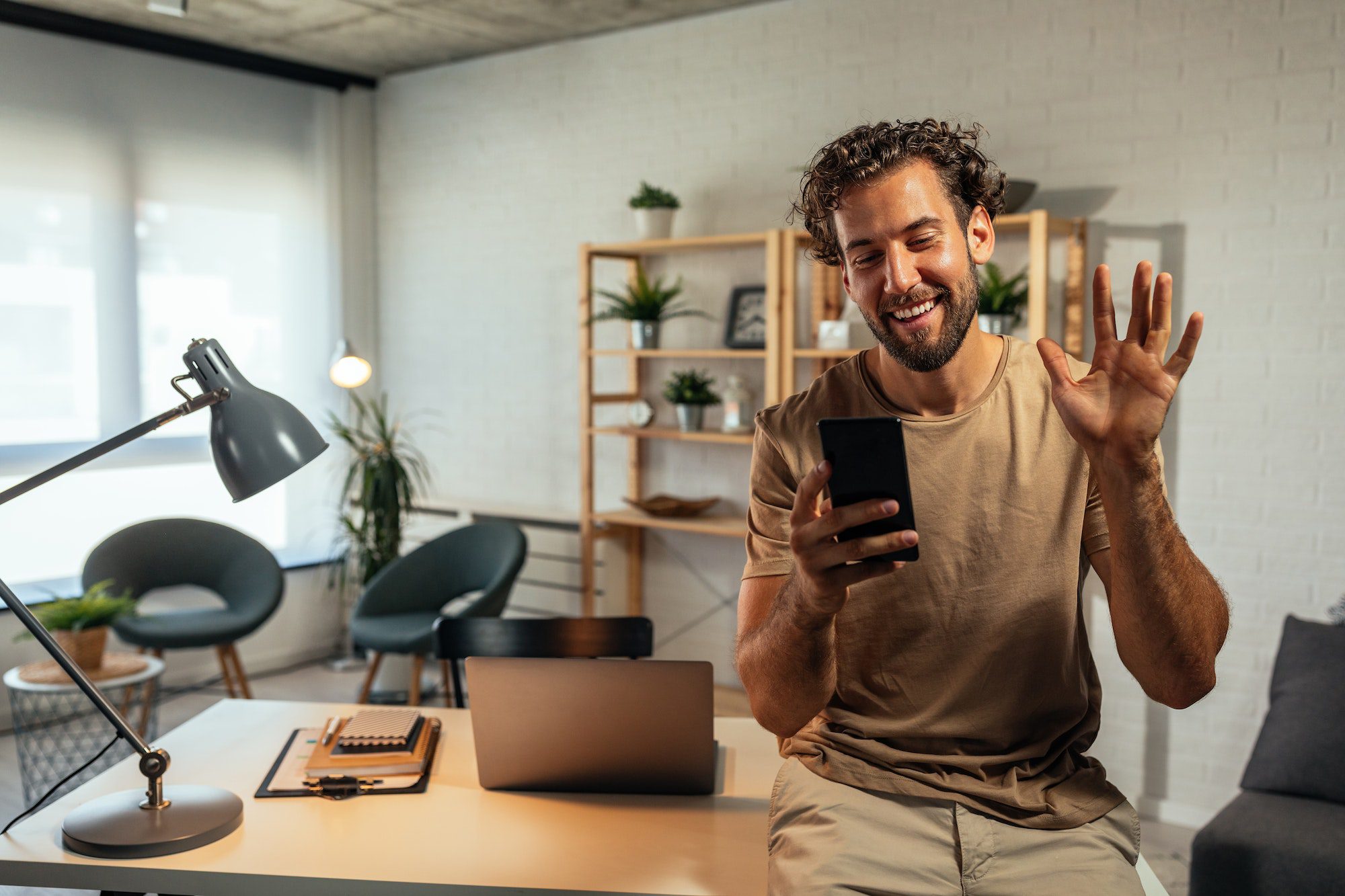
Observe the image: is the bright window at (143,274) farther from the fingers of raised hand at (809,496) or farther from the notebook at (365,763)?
the fingers of raised hand at (809,496)

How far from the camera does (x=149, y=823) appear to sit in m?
1.74

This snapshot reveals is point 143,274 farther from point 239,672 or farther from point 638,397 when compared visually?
point 638,397

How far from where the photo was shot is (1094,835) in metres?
1.52

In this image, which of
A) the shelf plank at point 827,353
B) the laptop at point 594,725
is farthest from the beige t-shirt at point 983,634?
the shelf plank at point 827,353

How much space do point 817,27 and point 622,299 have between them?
1255mm

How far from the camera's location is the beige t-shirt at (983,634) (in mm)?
1560

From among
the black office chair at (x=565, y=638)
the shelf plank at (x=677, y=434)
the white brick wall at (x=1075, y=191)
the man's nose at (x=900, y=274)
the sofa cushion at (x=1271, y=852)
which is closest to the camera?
the man's nose at (x=900, y=274)

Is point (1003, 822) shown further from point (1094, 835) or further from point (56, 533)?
point (56, 533)

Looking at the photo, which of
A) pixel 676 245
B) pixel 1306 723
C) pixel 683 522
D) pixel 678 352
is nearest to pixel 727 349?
pixel 678 352

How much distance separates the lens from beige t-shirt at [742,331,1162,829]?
1560mm

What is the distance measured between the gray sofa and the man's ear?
1.60 m

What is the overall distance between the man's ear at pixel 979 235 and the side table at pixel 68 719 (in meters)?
2.80

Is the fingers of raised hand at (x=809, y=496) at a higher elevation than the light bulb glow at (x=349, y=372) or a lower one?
lower

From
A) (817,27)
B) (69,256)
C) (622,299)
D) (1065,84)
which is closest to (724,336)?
(622,299)
